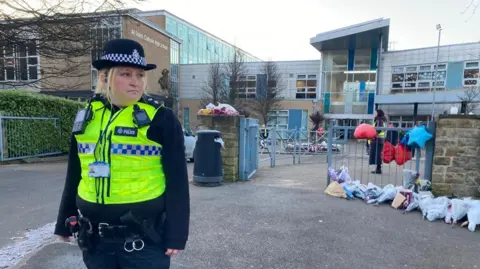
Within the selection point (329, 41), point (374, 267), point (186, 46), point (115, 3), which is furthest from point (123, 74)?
point (186, 46)

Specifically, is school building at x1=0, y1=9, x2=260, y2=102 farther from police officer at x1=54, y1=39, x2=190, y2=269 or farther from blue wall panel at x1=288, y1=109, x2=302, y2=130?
blue wall panel at x1=288, y1=109, x2=302, y2=130

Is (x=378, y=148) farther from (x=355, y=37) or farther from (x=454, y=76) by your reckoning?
(x=454, y=76)

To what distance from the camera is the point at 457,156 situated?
5004 mm

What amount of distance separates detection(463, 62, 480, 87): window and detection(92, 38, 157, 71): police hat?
30.8m

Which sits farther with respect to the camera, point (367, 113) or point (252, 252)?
point (367, 113)

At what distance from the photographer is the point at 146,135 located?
1.64 meters

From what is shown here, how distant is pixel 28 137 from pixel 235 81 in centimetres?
2194

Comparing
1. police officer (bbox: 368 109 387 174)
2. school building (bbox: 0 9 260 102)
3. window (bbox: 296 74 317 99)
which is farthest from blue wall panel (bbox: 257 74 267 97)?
police officer (bbox: 368 109 387 174)

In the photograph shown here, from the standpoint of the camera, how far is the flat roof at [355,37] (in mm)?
25220

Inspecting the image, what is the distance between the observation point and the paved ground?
310cm

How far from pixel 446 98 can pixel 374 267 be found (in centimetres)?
2710

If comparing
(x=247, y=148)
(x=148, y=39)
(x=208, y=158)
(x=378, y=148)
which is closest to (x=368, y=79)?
(x=148, y=39)

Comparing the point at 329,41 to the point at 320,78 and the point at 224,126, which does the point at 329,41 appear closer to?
the point at 320,78

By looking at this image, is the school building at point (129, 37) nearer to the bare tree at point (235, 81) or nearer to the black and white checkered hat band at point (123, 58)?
the black and white checkered hat band at point (123, 58)
